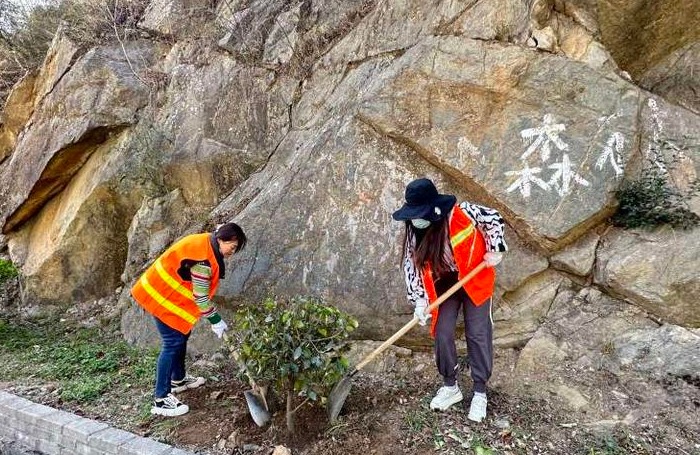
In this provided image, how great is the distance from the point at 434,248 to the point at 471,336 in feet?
2.29

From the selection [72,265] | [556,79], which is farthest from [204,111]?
[556,79]

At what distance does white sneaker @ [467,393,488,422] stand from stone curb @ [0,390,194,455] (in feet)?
6.55

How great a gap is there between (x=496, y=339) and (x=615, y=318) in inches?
37.7

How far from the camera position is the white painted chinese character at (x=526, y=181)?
4359 millimetres

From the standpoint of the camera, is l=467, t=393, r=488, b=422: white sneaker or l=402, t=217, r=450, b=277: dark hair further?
l=467, t=393, r=488, b=422: white sneaker

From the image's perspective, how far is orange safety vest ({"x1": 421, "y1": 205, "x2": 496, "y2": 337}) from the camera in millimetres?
3373

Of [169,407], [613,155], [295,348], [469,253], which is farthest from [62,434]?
[613,155]

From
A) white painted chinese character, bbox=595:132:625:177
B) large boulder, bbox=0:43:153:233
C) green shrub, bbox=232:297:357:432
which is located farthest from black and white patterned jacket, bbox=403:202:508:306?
large boulder, bbox=0:43:153:233

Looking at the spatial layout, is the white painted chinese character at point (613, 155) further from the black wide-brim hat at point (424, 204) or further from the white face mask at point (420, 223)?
the white face mask at point (420, 223)

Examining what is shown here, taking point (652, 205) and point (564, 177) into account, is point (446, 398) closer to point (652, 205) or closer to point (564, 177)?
point (564, 177)

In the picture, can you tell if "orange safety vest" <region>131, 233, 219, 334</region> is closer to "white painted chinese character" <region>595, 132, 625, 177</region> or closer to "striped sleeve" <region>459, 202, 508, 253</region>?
"striped sleeve" <region>459, 202, 508, 253</region>

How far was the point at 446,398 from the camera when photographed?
365cm

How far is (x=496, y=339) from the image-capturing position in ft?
14.0

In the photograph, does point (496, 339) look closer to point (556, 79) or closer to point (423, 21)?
point (556, 79)
